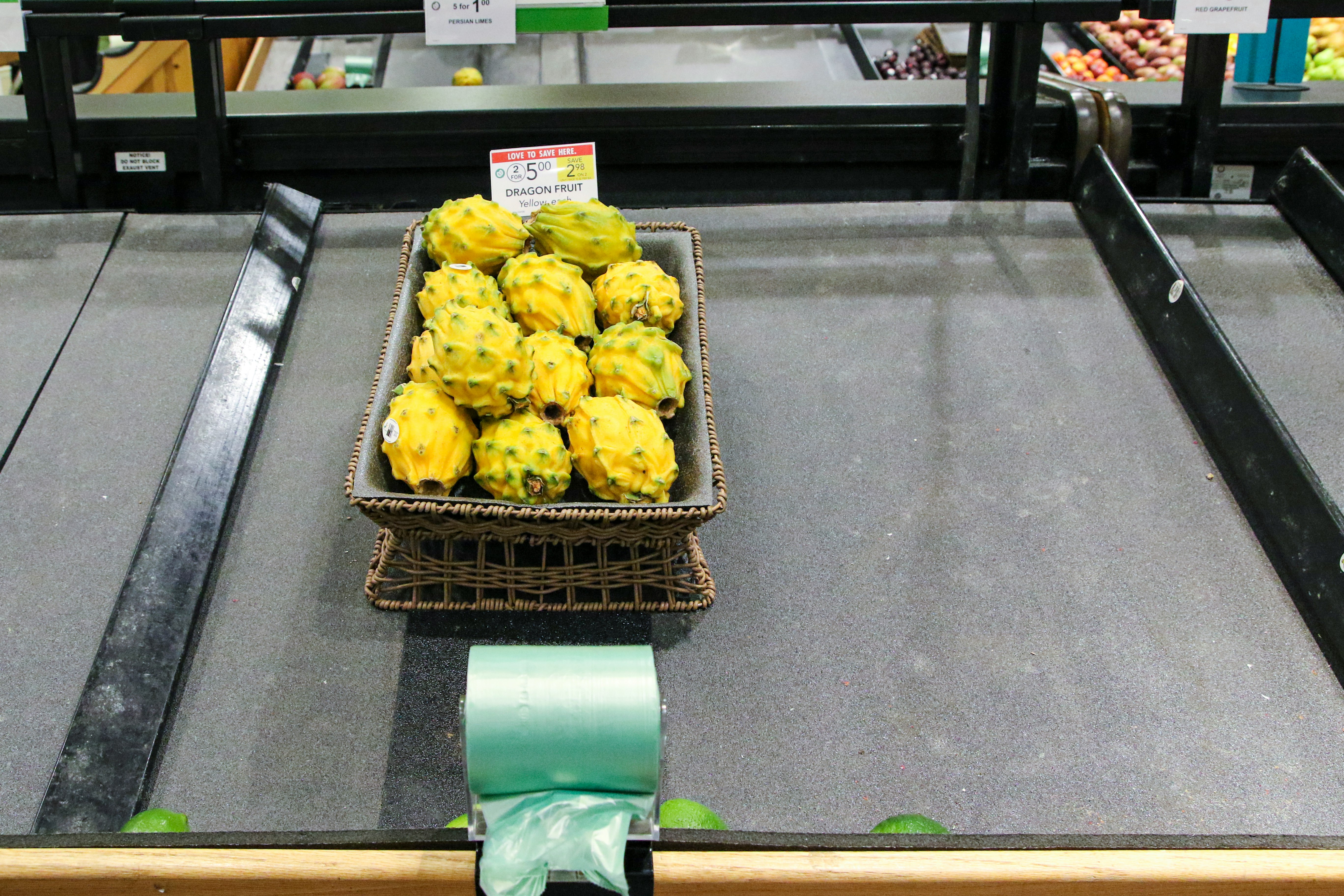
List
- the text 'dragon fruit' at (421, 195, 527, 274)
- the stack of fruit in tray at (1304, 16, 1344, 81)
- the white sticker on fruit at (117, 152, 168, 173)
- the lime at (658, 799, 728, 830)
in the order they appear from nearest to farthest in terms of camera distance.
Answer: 1. the lime at (658, 799, 728, 830)
2. the text 'dragon fruit' at (421, 195, 527, 274)
3. the white sticker on fruit at (117, 152, 168, 173)
4. the stack of fruit in tray at (1304, 16, 1344, 81)

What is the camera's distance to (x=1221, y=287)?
193 centimetres

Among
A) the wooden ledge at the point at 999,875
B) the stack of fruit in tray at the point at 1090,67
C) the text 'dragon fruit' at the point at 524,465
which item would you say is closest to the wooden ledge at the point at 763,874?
the wooden ledge at the point at 999,875

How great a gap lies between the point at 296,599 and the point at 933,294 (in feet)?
3.61

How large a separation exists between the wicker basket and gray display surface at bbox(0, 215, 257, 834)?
34cm

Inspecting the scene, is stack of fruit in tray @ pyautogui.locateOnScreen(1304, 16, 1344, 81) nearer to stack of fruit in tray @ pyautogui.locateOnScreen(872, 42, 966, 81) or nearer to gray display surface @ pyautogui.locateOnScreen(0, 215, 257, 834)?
stack of fruit in tray @ pyautogui.locateOnScreen(872, 42, 966, 81)

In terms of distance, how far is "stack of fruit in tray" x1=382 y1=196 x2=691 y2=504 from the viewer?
1241 millimetres

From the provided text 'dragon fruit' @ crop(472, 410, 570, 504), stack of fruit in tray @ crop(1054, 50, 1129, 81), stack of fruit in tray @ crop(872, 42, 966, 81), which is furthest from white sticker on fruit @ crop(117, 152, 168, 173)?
stack of fruit in tray @ crop(1054, 50, 1129, 81)

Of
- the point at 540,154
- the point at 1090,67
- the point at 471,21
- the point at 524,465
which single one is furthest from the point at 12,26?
the point at 1090,67

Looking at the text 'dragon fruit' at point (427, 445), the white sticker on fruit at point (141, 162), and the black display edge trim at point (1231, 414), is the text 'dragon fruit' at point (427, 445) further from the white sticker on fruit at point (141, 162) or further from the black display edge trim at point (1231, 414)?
the white sticker on fruit at point (141, 162)

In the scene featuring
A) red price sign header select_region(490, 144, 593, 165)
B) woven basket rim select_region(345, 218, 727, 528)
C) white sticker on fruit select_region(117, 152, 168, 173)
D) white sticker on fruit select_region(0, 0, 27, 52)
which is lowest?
woven basket rim select_region(345, 218, 727, 528)

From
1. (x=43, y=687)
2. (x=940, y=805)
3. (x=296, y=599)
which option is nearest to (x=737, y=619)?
(x=940, y=805)

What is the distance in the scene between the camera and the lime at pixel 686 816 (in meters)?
1.03

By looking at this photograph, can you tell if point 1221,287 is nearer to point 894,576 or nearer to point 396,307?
point 894,576

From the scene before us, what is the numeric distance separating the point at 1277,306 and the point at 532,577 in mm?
1312
